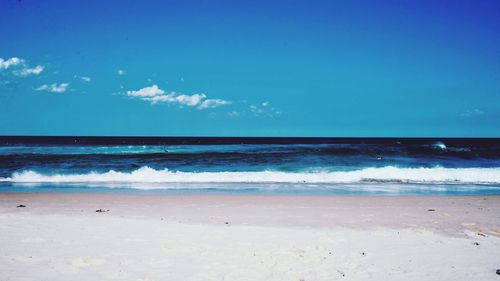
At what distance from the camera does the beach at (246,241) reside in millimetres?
4691

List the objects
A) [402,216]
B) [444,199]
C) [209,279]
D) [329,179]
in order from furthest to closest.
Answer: [329,179]
[444,199]
[402,216]
[209,279]

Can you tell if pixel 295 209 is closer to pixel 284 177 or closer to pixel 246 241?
pixel 246 241

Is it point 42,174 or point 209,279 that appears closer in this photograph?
point 209,279

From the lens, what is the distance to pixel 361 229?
7.29m

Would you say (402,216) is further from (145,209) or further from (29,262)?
(29,262)

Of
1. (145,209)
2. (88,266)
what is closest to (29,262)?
(88,266)

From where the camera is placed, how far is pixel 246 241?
611 cm

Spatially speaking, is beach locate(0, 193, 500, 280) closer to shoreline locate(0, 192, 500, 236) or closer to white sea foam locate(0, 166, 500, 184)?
shoreline locate(0, 192, 500, 236)

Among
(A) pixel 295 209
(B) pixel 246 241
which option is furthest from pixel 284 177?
(B) pixel 246 241

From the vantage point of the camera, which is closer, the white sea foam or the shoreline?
the shoreline

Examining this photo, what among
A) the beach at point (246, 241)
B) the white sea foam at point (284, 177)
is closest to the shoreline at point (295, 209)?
the beach at point (246, 241)

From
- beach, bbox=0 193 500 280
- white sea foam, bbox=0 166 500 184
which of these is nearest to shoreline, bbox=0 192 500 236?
beach, bbox=0 193 500 280

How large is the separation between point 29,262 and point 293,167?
69.5 feet

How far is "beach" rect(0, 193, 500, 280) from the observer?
469 cm
